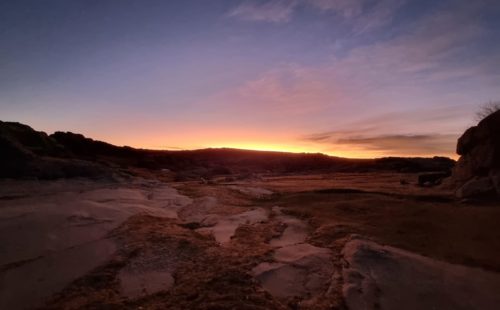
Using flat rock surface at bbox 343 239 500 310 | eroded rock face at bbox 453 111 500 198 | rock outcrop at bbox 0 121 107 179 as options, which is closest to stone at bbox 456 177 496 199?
eroded rock face at bbox 453 111 500 198

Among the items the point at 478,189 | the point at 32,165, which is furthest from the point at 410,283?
the point at 32,165

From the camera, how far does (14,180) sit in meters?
10.3

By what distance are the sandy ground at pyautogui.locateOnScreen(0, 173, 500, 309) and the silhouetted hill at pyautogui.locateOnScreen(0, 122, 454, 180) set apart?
9.14ft

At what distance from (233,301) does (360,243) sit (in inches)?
104

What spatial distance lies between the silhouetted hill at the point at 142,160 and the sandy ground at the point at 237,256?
279cm

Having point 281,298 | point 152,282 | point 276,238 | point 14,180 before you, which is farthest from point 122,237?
point 14,180

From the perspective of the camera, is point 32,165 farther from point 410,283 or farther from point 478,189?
point 478,189

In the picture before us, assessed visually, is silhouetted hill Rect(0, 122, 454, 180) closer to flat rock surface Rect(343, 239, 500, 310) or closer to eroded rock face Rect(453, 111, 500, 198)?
flat rock surface Rect(343, 239, 500, 310)

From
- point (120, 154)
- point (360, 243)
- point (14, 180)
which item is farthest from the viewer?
point (120, 154)

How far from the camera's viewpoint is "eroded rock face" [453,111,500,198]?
10.1m

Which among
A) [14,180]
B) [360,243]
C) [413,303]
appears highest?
[14,180]

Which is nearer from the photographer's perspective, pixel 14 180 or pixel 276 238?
pixel 276 238

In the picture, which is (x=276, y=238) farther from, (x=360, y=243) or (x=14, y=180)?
(x=14, y=180)

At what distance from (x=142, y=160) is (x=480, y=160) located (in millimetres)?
24158
